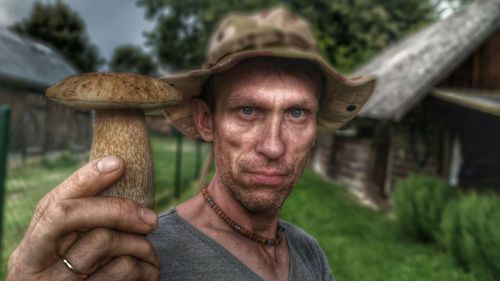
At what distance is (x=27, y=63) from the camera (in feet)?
66.6

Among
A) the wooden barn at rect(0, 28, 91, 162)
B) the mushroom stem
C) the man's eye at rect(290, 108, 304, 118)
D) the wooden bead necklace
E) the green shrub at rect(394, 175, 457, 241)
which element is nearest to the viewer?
the mushroom stem

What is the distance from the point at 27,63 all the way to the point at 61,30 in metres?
15.4

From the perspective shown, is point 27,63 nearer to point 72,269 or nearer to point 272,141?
point 272,141

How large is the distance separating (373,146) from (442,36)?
320 centimetres

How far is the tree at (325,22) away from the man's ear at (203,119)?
1703 centimetres

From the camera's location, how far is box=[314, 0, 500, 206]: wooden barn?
9.98 meters

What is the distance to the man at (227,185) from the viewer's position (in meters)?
1.15

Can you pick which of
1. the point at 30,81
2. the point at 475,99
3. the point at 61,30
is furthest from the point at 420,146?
the point at 61,30

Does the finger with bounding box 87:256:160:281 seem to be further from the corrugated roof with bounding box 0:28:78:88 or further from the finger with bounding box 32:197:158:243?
the corrugated roof with bounding box 0:28:78:88

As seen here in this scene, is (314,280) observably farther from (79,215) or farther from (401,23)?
(401,23)

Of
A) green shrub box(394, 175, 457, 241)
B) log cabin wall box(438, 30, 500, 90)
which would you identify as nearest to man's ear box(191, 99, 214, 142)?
green shrub box(394, 175, 457, 241)

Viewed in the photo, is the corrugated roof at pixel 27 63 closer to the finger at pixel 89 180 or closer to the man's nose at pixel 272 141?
the man's nose at pixel 272 141

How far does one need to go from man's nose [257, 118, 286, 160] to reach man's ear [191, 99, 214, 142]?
274 millimetres

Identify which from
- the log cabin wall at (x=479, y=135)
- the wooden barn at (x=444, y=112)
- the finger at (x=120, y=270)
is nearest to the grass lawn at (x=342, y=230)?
the wooden barn at (x=444, y=112)
